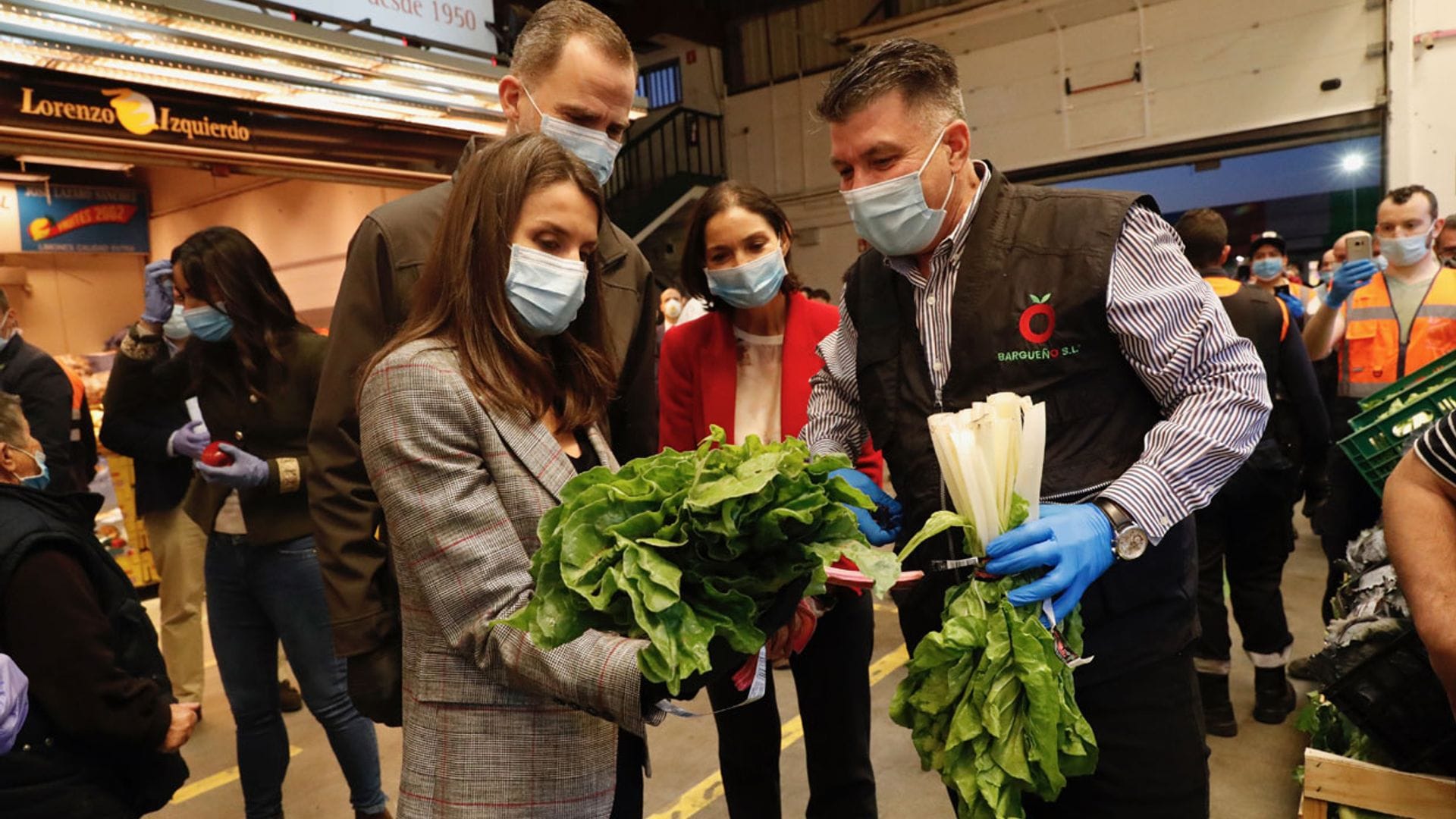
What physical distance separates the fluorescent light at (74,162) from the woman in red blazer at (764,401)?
429 centimetres

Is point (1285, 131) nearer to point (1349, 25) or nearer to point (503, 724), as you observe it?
point (1349, 25)

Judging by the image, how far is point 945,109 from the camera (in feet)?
5.77

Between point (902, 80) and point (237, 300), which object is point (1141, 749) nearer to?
point (902, 80)

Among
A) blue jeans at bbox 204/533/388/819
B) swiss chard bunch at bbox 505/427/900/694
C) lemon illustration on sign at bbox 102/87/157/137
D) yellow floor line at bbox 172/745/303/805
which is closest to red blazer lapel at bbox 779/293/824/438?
swiss chard bunch at bbox 505/427/900/694

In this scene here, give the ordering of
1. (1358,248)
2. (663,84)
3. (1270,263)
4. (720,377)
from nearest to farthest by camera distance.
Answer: (720,377) < (1358,248) < (1270,263) < (663,84)

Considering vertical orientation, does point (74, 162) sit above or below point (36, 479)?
above

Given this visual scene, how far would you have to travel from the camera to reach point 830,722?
7.77ft

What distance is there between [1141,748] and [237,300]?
2779 millimetres

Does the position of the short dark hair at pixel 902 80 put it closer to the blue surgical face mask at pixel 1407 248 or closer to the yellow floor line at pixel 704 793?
the yellow floor line at pixel 704 793

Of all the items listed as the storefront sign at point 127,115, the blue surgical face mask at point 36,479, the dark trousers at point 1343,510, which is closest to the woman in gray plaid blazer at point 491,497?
the blue surgical face mask at point 36,479

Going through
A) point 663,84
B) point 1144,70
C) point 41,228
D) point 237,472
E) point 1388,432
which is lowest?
→ point 1388,432

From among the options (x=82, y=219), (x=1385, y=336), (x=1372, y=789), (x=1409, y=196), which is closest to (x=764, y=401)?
(x=1372, y=789)

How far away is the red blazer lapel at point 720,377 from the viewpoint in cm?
270

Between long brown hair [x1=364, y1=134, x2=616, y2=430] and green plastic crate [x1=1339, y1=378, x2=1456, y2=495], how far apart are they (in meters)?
2.30
